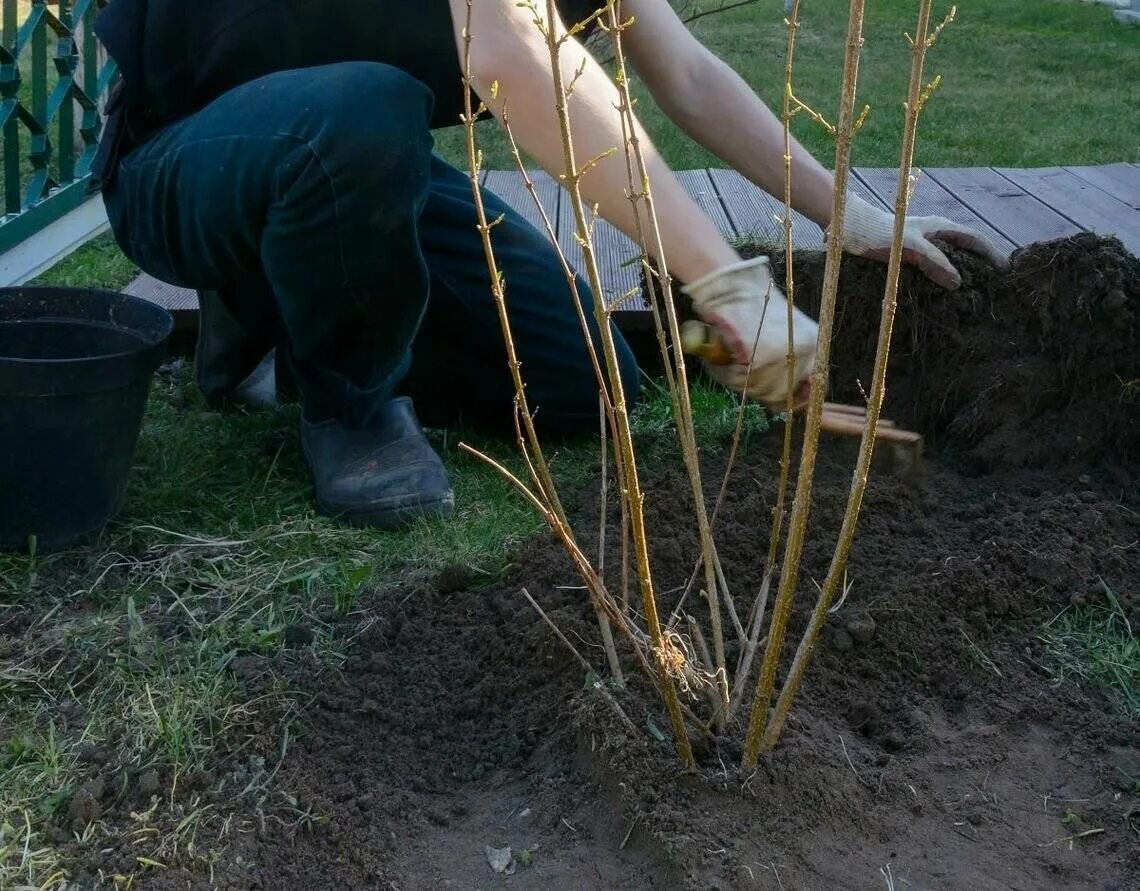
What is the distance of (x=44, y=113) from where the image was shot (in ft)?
13.2

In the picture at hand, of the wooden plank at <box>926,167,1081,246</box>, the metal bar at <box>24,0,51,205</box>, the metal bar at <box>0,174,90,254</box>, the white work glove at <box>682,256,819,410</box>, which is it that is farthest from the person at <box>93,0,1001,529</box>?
the metal bar at <box>24,0,51,205</box>

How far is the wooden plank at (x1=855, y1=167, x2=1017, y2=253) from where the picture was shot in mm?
3527

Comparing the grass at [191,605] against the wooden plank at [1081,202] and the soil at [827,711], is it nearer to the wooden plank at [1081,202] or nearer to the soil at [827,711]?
the soil at [827,711]

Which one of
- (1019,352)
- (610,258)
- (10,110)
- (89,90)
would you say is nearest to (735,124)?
(1019,352)

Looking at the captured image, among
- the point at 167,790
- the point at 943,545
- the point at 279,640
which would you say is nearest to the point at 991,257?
the point at 943,545

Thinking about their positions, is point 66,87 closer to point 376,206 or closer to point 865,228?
point 376,206

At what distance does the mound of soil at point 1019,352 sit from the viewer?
7.84 ft

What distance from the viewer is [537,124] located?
1787 mm

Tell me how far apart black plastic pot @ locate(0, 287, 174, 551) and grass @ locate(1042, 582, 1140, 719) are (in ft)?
5.09

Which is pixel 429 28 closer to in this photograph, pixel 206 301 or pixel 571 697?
pixel 206 301

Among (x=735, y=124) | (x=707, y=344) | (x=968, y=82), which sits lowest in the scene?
(x=968, y=82)

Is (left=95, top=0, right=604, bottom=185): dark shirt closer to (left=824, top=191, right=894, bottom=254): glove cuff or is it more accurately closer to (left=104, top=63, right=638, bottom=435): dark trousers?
(left=104, top=63, right=638, bottom=435): dark trousers

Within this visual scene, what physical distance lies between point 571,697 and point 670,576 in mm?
385

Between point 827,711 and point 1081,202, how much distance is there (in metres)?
2.77
